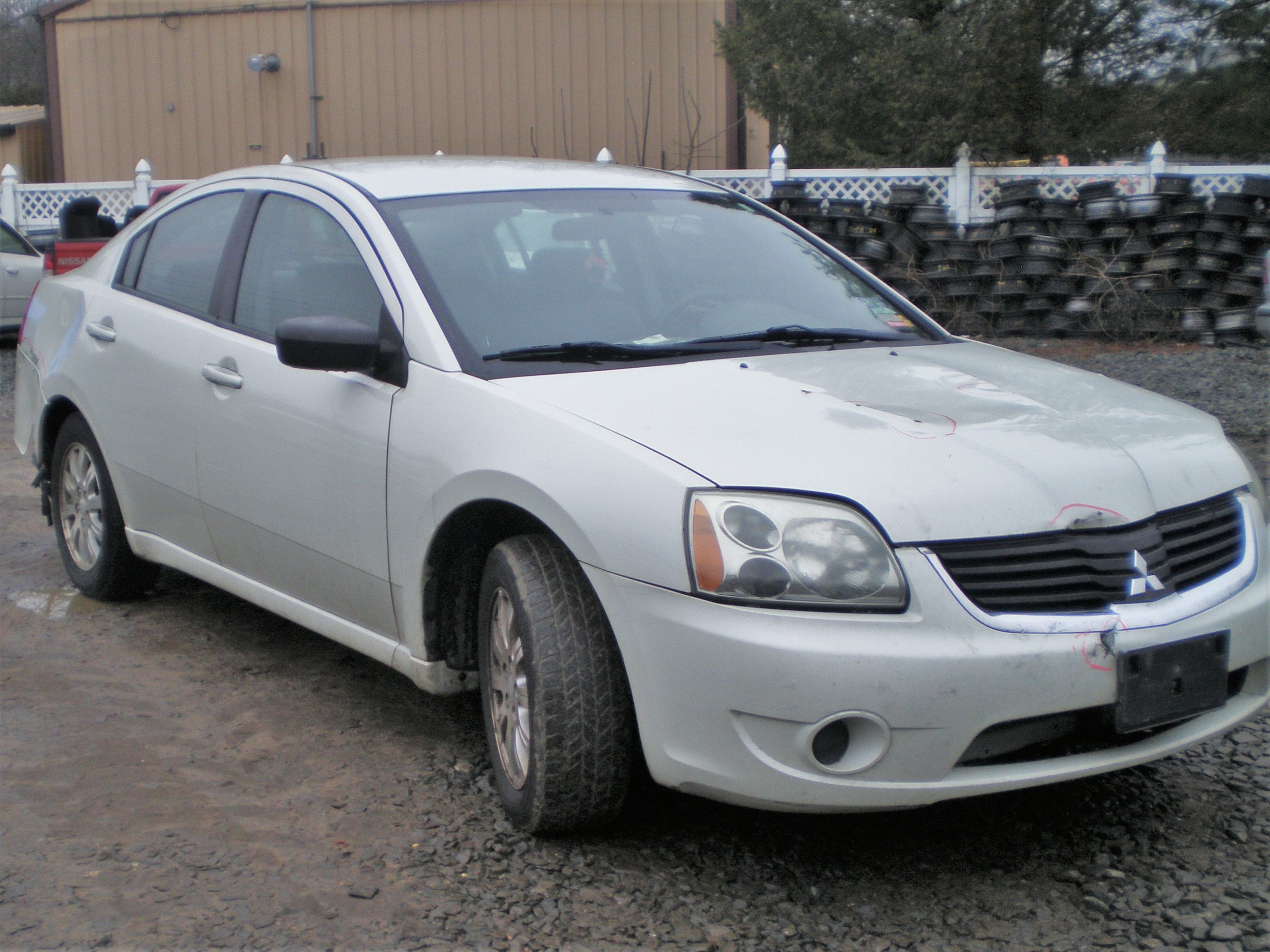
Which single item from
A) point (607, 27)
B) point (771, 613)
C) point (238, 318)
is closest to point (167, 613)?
point (238, 318)

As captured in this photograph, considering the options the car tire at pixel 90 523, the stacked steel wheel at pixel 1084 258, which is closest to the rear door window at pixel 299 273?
the car tire at pixel 90 523

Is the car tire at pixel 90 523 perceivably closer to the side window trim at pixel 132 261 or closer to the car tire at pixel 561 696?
the side window trim at pixel 132 261

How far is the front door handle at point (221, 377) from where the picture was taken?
12.6ft

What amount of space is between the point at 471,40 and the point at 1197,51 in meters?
13.5

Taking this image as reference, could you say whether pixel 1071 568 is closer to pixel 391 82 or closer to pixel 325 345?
pixel 325 345

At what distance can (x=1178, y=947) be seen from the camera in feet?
8.35

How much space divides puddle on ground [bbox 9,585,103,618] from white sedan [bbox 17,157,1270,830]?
674 millimetres

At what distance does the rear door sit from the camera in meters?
4.11

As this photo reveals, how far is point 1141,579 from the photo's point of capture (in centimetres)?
265

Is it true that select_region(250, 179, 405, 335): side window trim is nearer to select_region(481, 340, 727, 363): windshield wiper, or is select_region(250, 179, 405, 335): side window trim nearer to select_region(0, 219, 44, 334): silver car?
select_region(481, 340, 727, 363): windshield wiper

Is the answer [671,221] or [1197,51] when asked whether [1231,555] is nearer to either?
[671,221]

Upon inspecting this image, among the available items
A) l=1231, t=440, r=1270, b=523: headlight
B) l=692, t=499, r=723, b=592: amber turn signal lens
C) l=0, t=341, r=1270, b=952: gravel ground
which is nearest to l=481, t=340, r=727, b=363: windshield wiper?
l=692, t=499, r=723, b=592: amber turn signal lens

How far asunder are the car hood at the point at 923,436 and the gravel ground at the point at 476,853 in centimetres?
79

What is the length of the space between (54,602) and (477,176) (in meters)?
2.41
